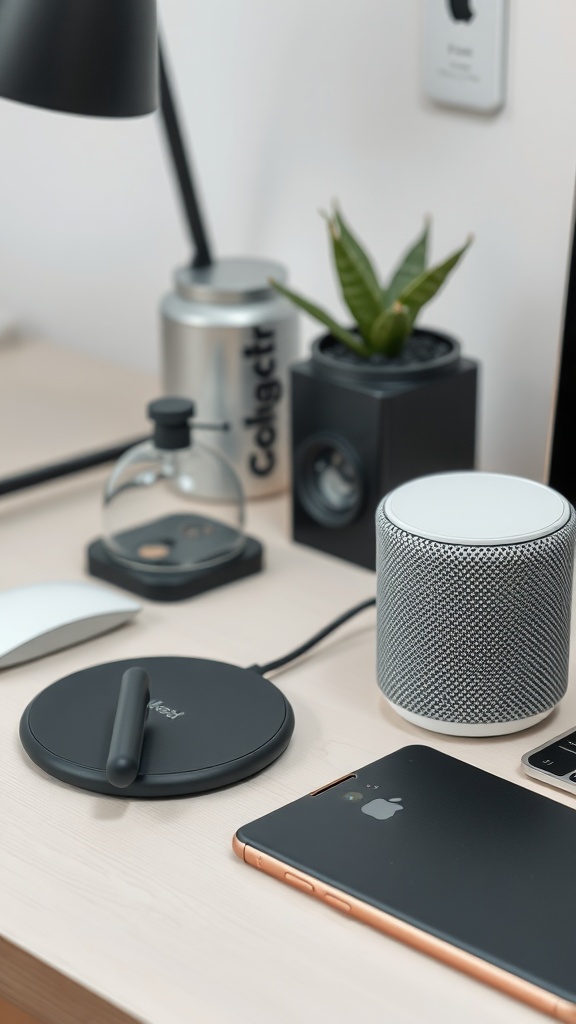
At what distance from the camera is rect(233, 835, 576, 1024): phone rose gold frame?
1.62 ft

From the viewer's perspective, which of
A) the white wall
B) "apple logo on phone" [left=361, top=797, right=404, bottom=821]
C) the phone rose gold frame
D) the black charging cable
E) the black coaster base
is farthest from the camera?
the white wall

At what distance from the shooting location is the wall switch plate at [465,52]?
37.3 inches

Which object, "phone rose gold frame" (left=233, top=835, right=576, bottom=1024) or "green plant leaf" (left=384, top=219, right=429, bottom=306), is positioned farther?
"green plant leaf" (left=384, top=219, right=429, bottom=306)

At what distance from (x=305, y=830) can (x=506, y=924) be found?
11 cm

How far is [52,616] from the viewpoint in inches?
30.7

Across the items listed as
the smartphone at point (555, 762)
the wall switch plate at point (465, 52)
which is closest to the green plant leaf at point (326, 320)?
the wall switch plate at point (465, 52)

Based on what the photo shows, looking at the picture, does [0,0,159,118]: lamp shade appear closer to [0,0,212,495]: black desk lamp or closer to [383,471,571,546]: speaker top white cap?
[0,0,212,495]: black desk lamp

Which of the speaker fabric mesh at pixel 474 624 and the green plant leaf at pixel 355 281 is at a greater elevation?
the green plant leaf at pixel 355 281

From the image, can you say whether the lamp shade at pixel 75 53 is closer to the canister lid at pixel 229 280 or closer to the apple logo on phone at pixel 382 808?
the canister lid at pixel 229 280

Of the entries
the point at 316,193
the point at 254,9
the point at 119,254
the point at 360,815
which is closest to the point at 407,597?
the point at 360,815

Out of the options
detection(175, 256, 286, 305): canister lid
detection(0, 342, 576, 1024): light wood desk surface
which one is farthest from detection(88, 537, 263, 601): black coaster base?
detection(175, 256, 286, 305): canister lid

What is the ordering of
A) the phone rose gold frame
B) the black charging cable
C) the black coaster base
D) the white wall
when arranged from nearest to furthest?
the phone rose gold frame, the black charging cable, the black coaster base, the white wall

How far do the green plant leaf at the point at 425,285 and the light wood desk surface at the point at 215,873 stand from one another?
20 cm

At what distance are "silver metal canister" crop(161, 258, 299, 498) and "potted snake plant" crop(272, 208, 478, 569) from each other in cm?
9
